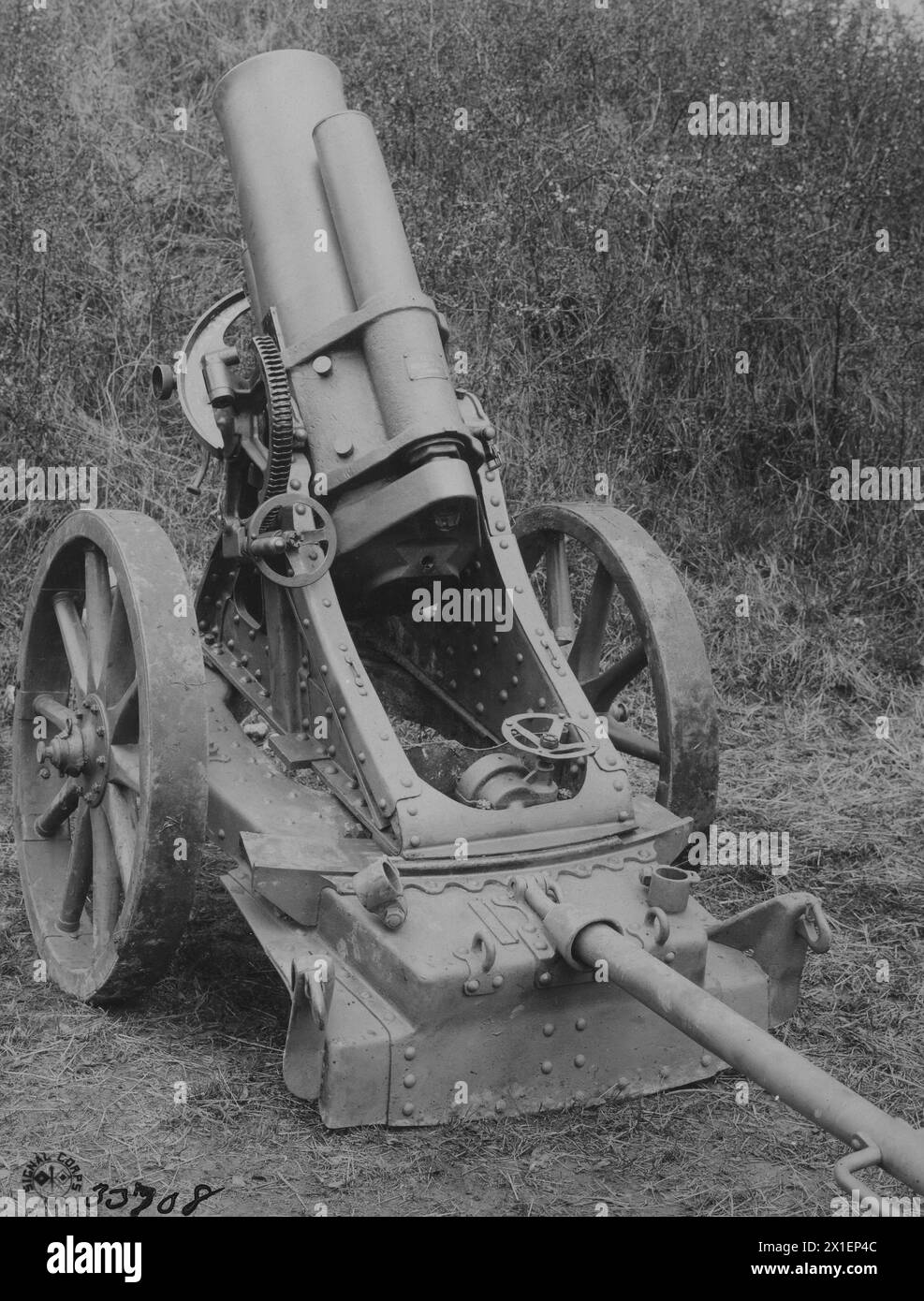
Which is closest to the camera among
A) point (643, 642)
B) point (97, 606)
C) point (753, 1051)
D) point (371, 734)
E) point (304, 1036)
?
point (753, 1051)

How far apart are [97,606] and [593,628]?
154 cm

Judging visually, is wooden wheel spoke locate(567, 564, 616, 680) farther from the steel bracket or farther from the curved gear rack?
the steel bracket

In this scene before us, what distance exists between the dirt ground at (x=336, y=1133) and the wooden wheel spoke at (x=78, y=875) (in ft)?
0.55

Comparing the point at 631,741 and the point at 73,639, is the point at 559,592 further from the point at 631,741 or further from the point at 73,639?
the point at 73,639

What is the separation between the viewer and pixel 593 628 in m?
4.80

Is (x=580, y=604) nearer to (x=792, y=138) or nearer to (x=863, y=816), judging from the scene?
(x=863, y=816)

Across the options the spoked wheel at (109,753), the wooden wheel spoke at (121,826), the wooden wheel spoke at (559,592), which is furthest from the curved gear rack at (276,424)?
the wooden wheel spoke at (559,592)

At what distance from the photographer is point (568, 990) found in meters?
3.35

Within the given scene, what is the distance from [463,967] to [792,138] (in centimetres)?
570

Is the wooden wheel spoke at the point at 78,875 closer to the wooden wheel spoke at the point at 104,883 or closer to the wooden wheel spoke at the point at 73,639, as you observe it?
the wooden wheel spoke at the point at 104,883

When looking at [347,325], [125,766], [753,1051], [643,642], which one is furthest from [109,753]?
[753,1051]

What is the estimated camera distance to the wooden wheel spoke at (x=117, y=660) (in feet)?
12.6

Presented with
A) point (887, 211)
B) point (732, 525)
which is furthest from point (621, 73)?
point (732, 525)

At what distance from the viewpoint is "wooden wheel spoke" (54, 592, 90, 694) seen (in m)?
4.15
